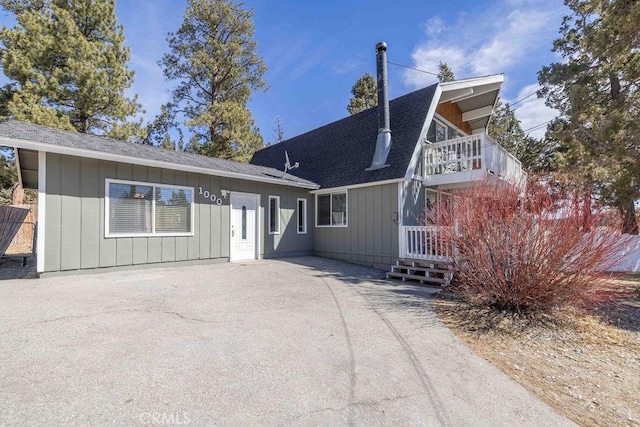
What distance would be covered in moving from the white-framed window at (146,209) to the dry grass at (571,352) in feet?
22.2

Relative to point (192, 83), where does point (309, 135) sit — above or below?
below

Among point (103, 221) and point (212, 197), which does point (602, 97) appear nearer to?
point (212, 197)

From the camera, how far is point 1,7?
1312 centimetres

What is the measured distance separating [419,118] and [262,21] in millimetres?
15041

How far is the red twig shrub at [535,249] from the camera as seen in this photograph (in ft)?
14.9

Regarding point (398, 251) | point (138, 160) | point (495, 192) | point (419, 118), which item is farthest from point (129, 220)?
point (419, 118)

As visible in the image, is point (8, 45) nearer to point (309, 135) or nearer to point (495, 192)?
point (309, 135)

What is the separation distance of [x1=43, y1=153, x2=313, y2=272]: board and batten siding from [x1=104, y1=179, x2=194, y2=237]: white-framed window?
0.12 m

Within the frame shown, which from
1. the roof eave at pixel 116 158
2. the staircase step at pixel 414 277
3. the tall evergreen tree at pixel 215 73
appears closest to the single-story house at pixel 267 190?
the roof eave at pixel 116 158

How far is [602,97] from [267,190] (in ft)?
42.4

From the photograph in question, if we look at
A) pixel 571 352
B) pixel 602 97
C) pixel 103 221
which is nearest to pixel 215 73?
pixel 103 221

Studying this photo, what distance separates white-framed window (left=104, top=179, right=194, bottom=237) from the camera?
7434 mm

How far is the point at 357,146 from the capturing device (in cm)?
1152

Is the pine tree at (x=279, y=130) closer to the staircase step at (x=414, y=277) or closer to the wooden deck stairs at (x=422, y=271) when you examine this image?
the wooden deck stairs at (x=422, y=271)
